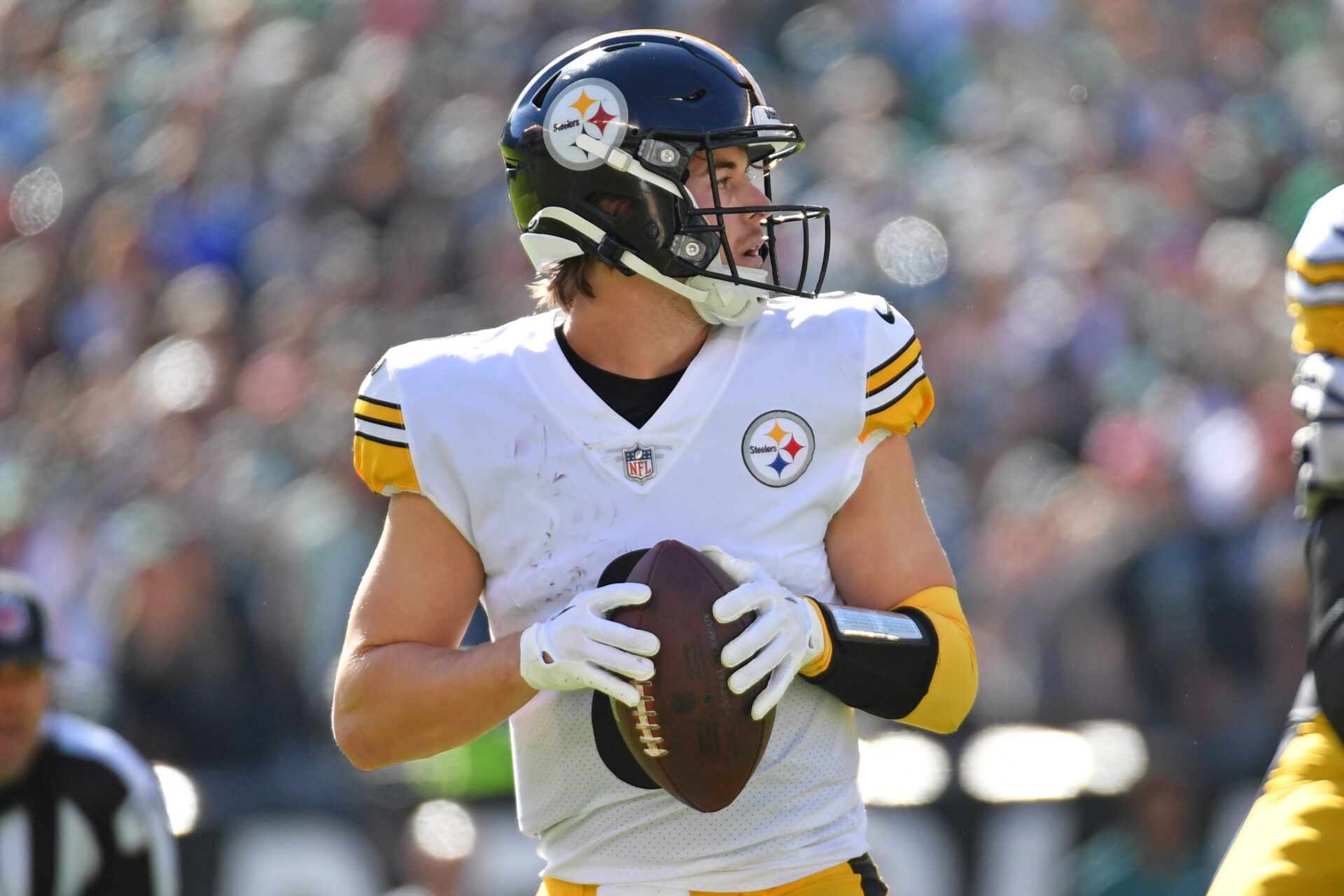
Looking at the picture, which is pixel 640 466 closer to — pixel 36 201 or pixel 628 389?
pixel 628 389

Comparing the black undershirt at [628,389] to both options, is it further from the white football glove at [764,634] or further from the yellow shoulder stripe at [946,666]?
the yellow shoulder stripe at [946,666]

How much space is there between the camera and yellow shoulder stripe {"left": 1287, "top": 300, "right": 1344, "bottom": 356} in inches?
105

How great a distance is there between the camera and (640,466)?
2.44m

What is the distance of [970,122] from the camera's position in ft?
24.0

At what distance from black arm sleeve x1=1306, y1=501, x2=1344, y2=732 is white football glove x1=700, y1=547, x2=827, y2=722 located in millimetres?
798

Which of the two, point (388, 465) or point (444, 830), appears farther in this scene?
point (444, 830)

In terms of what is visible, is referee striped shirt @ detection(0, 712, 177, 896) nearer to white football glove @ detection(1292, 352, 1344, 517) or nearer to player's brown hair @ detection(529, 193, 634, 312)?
player's brown hair @ detection(529, 193, 634, 312)

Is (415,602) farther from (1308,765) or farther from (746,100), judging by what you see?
(1308,765)

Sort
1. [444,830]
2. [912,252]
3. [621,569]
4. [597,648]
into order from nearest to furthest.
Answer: [597,648] → [621,569] → [444,830] → [912,252]

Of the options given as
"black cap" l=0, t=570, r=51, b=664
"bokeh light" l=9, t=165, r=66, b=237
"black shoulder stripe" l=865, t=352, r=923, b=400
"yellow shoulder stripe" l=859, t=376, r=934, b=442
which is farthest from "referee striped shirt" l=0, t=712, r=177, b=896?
"bokeh light" l=9, t=165, r=66, b=237

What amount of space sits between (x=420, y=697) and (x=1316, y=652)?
50.9 inches

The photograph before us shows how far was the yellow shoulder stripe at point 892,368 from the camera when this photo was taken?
2.51m

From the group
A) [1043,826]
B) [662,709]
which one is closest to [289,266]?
[1043,826]

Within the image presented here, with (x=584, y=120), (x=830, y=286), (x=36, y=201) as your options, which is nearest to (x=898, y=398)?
(x=584, y=120)
